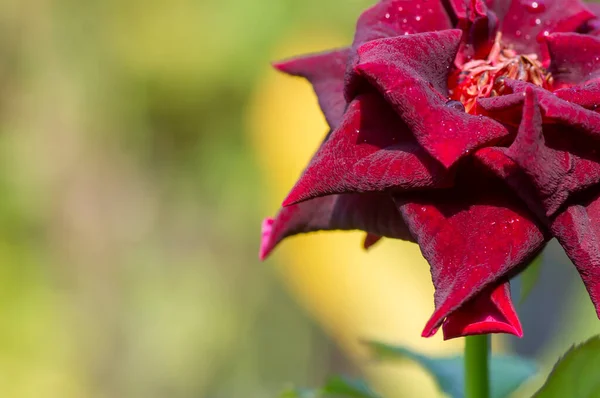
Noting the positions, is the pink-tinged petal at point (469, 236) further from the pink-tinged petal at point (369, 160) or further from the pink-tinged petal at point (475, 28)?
the pink-tinged petal at point (475, 28)

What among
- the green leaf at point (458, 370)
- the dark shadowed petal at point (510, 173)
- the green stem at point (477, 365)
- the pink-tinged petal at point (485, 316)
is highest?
the dark shadowed petal at point (510, 173)

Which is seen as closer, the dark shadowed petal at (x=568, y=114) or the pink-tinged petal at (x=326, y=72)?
the dark shadowed petal at (x=568, y=114)

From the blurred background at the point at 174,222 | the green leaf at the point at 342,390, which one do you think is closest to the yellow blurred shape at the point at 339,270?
the blurred background at the point at 174,222

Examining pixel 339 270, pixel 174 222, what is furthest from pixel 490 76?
pixel 174 222

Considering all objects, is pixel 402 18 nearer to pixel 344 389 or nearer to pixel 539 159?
pixel 539 159

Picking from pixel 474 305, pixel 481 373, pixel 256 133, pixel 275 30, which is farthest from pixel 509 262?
pixel 275 30

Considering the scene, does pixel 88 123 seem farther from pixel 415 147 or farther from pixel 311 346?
pixel 415 147
